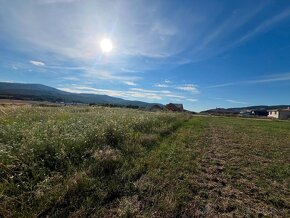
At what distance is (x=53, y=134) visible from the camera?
251 inches

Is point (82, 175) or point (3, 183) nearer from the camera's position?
point (3, 183)

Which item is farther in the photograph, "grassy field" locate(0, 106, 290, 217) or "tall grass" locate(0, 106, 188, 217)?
"grassy field" locate(0, 106, 290, 217)

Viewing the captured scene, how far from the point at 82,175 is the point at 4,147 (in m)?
1.83

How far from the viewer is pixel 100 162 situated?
5.75 meters

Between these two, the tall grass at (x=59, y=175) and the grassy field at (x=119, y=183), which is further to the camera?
the grassy field at (x=119, y=183)

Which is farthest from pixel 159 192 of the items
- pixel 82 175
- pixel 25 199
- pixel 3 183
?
pixel 3 183

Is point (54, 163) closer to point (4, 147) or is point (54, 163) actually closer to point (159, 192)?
point (4, 147)

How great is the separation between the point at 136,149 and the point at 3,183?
4.54 metres

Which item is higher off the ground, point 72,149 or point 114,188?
point 72,149

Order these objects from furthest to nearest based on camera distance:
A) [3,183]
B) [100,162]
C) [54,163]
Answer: [100,162], [54,163], [3,183]

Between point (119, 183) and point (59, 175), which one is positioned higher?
point (59, 175)

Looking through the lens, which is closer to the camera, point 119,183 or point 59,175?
point 59,175

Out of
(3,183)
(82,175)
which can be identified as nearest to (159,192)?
(82,175)

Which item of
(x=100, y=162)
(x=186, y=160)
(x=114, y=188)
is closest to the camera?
(x=114, y=188)
